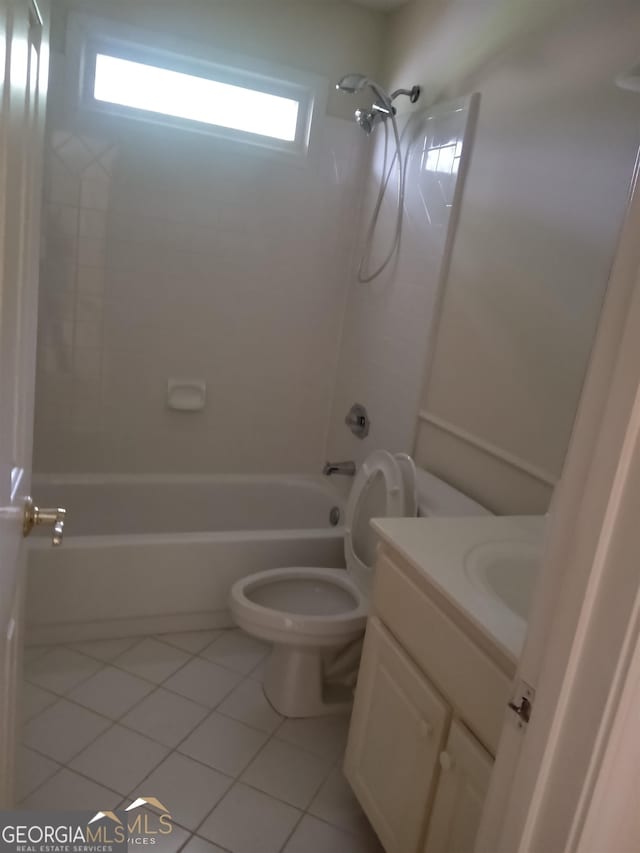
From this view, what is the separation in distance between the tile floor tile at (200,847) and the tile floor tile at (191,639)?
2.63ft

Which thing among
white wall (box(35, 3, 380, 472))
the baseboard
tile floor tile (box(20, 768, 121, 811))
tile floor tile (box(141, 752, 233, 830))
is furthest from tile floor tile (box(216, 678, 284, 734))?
white wall (box(35, 3, 380, 472))

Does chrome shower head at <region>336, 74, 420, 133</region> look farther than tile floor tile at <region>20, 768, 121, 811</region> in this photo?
Yes

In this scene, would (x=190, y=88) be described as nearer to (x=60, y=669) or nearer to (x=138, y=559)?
(x=138, y=559)

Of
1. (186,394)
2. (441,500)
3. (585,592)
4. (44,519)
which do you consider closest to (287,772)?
(441,500)

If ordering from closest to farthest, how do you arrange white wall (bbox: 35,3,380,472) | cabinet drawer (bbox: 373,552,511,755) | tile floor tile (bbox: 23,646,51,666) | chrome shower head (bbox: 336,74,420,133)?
cabinet drawer (bbox: 373,552,511,755)
tile floor tile (bbox: 23,646,51,666)
chrome shower head (bbox: 336,74,420,133)
white wall (bbox: 35,3,380,472)

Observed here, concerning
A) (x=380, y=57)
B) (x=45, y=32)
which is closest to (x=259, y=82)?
(x=380, y=57)

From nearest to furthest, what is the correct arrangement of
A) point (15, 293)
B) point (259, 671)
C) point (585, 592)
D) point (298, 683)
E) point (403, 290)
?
point (585, 592), point (15, 293), point (298, 683), point (259, 671), point (403, 290)

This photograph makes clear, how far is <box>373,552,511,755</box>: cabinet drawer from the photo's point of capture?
1138 mm

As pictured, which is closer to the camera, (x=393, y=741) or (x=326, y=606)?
(x=393, y=741)

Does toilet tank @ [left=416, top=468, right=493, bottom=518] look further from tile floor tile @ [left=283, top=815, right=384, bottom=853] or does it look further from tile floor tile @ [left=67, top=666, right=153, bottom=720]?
tile floor tile @ [left=67, top=666, right=153, bottom=720]

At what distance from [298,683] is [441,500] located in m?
0.76

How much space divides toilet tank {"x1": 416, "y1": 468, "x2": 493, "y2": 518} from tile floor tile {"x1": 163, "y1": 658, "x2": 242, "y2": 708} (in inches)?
35.0

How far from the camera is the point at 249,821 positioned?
1.65m

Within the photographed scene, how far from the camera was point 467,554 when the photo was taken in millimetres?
1442
